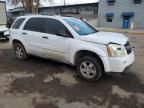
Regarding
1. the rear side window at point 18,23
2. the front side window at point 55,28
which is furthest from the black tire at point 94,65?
the rear side window at point 18,23

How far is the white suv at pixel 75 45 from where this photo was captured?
178 inches

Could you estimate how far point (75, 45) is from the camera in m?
4.99

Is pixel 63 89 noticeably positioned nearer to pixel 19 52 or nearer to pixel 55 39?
pixel 55 39

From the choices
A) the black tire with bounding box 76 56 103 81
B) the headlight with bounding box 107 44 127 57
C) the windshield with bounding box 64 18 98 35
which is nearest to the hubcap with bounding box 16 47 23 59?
the windshield with bounding box 64 18 98 35

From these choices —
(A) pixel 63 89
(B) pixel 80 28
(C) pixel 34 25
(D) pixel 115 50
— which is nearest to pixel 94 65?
(D) pixel 115 50

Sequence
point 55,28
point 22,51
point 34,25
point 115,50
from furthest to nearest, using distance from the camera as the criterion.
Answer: point 22,51 → point 34,25 → point 55,28 → point 115,50

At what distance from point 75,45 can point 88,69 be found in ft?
2.49

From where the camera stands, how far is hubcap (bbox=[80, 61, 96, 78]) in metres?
4.82

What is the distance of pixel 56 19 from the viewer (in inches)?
221

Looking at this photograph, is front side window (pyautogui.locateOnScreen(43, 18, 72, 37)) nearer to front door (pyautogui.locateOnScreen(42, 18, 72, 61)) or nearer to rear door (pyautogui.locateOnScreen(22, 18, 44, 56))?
front door (pyautogui.locateOnScreen(42, 18, 72, 61))

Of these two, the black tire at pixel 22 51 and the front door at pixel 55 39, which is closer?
the front door at pixel 55 39

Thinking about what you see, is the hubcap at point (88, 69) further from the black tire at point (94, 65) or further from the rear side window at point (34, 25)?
the rear side window at point (34, 25)

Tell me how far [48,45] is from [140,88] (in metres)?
2.96

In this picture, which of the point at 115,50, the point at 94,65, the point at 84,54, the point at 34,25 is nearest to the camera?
the point at 115,50
